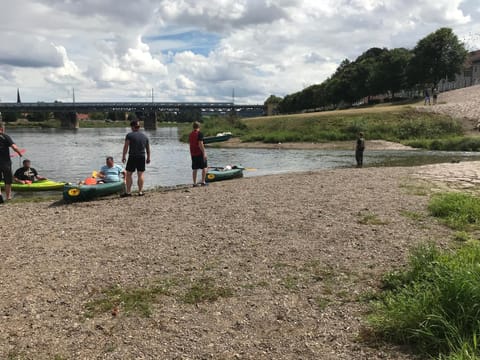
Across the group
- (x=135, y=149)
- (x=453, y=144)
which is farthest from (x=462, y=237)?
(x=453, y=144)

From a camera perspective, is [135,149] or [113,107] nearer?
[135,149]

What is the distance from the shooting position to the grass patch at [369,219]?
9.13 metres

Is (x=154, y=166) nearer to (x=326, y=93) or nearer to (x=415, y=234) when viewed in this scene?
(x=415, y=234)

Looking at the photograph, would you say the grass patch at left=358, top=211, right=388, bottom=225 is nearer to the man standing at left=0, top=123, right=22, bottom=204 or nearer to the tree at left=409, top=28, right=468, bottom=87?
the man standing at left=0, top=123, right=22, bottom=204

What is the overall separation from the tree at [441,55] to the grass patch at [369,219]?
66877mm

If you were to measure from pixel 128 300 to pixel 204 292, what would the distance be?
3.34 feet

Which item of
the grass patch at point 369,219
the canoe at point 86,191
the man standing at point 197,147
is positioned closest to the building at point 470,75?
the man standing at point 197,147

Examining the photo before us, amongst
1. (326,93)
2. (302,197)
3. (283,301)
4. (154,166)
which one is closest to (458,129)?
(154,166)

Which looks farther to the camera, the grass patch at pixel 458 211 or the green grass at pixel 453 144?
the green grass at pixel 453 144

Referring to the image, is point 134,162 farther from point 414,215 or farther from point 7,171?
point 414,215

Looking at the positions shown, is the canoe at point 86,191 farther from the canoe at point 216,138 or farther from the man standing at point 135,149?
the canoe at point 216,138

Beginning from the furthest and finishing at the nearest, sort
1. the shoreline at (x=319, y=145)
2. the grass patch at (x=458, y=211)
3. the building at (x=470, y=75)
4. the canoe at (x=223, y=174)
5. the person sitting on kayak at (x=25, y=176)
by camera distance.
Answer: the building at (x=470, y=75) < the shoreline at (x=319, y=145) < the canoe at (x=223, y=174) < the person sitting on kayak at (x=25, y=176) < the grass patch at (x=458, y=211)

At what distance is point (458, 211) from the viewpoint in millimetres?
9375

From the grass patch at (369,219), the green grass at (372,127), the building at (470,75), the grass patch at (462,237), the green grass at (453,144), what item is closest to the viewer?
the grass patch at (462,237)
